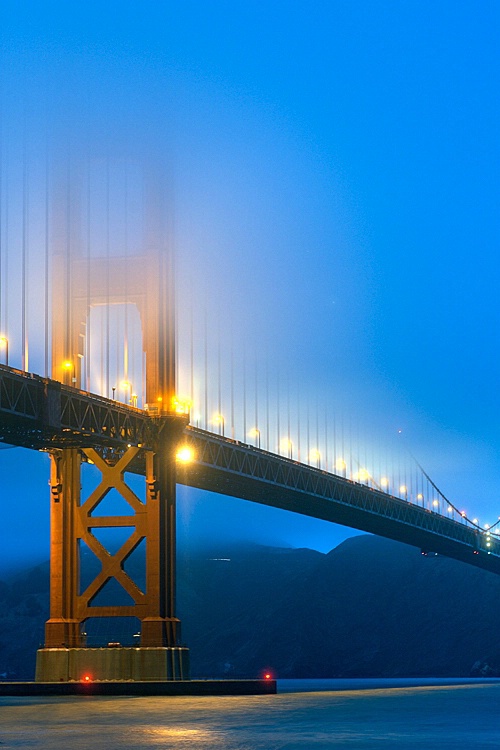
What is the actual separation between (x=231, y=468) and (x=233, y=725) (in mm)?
38647

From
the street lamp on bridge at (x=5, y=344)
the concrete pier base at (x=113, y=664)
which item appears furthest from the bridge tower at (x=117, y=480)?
the street lamp on bridge at (x=5, y=344)

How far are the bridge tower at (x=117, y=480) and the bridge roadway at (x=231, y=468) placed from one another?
1072 millimetres

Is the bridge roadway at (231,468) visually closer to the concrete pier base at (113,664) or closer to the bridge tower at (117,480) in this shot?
the bridge tower at (117,480)

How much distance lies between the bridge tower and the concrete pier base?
1.5 inches

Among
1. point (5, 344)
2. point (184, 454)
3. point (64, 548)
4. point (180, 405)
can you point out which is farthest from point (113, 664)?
point (5, 344)

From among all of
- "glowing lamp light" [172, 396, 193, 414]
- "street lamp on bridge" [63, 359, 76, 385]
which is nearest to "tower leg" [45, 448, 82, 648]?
"street lamp on bridge" [63, 359, 76, 385]

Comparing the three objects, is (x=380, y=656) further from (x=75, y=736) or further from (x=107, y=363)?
(x=75, y=736)

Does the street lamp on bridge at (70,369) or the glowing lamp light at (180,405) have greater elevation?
the street lamp on bridge at (70,369)

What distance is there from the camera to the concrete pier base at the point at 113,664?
56.5 metres

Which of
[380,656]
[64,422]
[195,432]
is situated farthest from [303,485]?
[380,656]

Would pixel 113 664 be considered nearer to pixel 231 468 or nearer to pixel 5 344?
pixel 5 344

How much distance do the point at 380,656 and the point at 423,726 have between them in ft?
523

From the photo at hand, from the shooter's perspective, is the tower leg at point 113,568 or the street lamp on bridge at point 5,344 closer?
the street lamp on bridge at point 5,344

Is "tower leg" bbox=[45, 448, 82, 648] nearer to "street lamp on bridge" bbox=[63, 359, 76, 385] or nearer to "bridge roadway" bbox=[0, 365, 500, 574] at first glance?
"bridge roadway" bbox=[0, 365, 500, 574]
